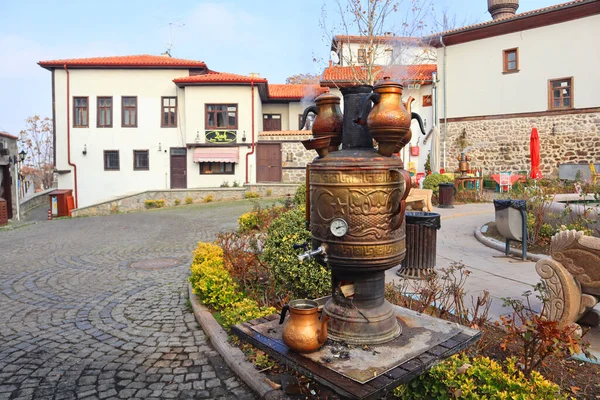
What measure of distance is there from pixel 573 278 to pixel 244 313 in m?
3.12

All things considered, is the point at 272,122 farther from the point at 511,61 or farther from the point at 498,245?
the point at 498,245

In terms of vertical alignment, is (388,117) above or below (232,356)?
above

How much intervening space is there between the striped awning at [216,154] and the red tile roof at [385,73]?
7303 millimetres

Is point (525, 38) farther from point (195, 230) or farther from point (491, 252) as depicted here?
point (195, 230)

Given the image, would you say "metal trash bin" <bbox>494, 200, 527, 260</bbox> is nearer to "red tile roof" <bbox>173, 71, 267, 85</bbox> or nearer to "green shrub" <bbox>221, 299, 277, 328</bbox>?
"green shrub" <bbox>221, 299, 277, 328</bbox>

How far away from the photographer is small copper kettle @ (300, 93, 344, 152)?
11.4ft

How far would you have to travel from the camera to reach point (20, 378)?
12.5ft

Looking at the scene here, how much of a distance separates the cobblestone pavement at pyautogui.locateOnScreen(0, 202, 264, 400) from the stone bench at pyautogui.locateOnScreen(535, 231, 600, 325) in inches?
109

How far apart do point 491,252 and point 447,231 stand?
2517mm

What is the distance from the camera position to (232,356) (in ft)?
13.1

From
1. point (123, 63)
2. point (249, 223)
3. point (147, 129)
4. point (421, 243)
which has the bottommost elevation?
point (249, 223)

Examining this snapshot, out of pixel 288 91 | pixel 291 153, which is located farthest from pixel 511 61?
pixel 288 91

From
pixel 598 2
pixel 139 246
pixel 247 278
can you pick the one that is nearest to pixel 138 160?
pixel 139 246

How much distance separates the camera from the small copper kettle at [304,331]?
9.46 ft
